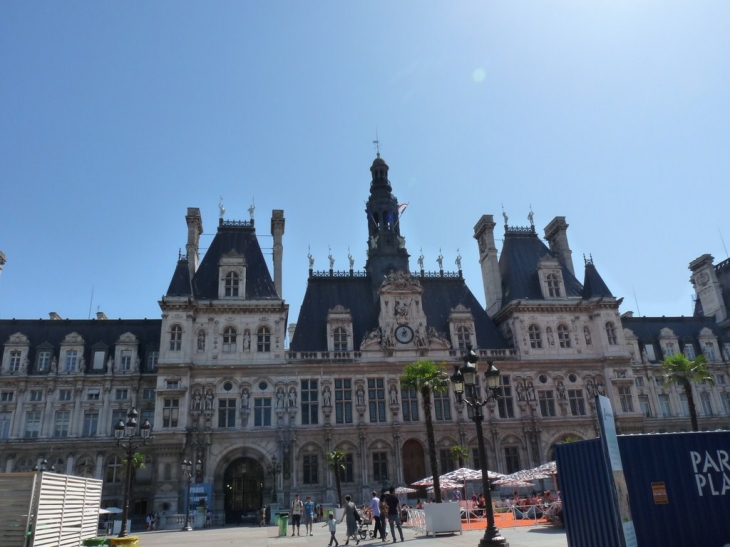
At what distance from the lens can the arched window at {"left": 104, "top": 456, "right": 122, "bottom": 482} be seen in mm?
46344

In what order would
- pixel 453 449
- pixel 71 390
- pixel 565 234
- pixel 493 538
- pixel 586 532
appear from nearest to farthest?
pixel 586 532, pixel 493 538, pixel 453 449, pixel 71 390, pixel 565 234

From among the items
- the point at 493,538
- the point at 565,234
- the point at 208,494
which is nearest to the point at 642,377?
the point at 565,234

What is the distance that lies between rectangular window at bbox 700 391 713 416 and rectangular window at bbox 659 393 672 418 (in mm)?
3766

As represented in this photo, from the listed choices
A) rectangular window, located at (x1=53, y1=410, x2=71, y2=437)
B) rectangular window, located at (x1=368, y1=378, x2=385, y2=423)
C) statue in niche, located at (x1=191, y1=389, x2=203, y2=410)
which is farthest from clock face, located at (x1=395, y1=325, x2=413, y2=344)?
rectangular window, located at (x1=53, y1=410, x2=71, y2=437)

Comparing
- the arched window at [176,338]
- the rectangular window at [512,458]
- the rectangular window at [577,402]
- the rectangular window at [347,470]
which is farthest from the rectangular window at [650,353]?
the arched window at [176,338]

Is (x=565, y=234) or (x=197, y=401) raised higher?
(x=565, y=234)

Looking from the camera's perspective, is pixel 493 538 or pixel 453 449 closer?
pixel 493 538

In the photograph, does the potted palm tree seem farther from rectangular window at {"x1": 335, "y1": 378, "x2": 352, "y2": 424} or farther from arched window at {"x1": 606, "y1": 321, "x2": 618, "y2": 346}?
arched window at {"x1": 606, "y1": 321, "x2": 618, "y2": 346}

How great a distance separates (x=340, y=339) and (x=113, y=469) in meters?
21.4

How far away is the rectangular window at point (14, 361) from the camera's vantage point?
48350 millimetres

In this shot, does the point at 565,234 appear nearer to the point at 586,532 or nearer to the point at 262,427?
the point at 262,427

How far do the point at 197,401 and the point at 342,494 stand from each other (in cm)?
1339

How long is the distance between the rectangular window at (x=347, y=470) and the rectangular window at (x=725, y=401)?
3914 cm

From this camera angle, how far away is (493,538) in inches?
678
